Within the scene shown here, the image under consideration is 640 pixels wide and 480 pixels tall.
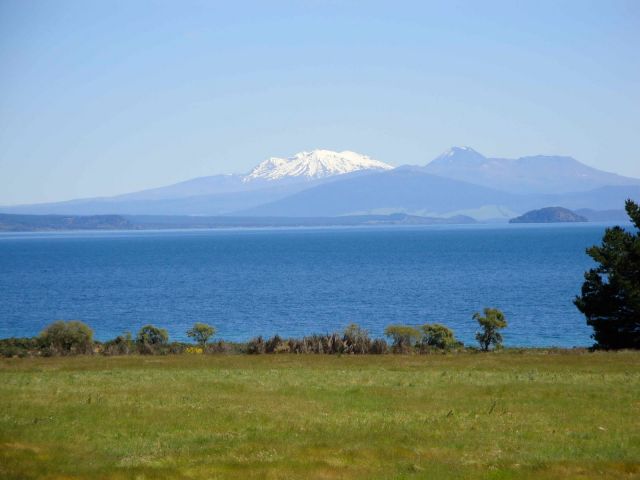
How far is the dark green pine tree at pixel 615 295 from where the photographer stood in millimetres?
36906

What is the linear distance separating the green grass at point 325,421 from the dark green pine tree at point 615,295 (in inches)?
326

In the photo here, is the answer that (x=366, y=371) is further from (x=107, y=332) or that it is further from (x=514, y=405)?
(x=107, y=332)

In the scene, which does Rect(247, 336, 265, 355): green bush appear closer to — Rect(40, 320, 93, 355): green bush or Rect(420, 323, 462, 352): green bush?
Rect(40, 320, 93, 355): green bush

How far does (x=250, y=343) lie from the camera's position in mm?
35938

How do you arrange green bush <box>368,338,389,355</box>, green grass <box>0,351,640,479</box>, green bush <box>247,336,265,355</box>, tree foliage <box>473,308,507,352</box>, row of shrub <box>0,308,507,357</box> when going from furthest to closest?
tree foliage <box>473,308,507,352</box> → row of shrub <box>0,308,507,357</box> → green bush <box>247,336,265,355</box> → green bush <box>368,338,389,355</box> → green grass <box>0,351,640,479</box>

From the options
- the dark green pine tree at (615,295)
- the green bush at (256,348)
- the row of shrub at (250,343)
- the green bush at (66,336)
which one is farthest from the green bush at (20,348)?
the dark green pine tree at (615,295)

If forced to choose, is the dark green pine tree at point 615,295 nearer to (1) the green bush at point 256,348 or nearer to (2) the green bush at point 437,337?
(2) the green bush at point 437,337

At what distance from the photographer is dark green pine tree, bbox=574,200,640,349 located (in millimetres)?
36906

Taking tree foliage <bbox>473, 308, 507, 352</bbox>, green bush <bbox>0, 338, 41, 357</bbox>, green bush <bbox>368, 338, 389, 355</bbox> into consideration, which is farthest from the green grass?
tree foliage <bbox>473, 308, 507, 352</bbox>

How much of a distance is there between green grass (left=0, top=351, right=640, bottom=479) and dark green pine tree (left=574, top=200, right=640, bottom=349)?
8284 mm

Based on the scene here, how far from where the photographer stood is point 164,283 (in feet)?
408

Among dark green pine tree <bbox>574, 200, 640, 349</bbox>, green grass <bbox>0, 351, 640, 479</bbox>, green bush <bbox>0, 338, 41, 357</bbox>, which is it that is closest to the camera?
green grass <bbox>0, 351, 640, 479</bbox>

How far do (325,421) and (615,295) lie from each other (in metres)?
21.1

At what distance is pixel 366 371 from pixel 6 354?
16.8 meters
